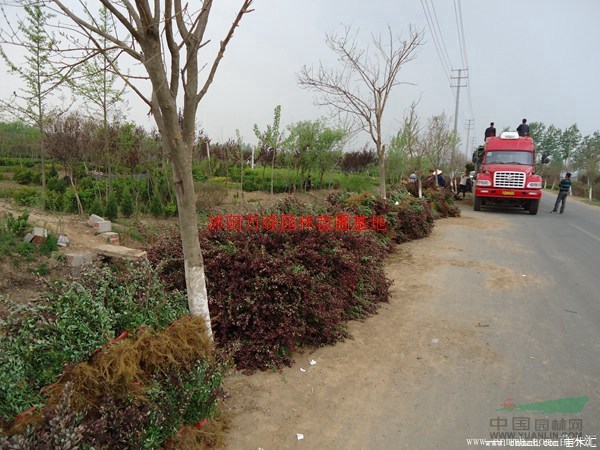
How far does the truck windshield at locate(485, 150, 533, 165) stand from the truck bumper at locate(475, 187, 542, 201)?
1.15 meters

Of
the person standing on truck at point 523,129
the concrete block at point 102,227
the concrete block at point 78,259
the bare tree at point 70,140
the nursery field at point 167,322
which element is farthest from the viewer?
the person standing on truck at point 523,129

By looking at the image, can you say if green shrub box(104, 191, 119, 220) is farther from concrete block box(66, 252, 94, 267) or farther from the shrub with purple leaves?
the shrub with purple leaves

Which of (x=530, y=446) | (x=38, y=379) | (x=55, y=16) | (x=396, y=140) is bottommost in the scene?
(x=530, y=446)

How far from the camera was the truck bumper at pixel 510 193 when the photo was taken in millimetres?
12688

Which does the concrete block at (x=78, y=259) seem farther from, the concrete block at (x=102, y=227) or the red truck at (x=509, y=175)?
the red truck at (x=509, y=175)

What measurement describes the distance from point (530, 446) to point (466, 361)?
0.93 m

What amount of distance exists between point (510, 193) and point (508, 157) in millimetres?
1534

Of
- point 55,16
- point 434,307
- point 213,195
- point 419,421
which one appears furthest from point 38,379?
point 213,195

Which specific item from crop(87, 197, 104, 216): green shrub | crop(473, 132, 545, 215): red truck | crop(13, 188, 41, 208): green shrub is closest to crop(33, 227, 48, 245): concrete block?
crop(87, 197, 104, 216): green shrub

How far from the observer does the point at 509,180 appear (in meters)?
12.8

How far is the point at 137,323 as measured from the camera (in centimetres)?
233

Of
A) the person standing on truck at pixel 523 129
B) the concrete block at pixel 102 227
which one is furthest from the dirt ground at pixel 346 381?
the person standing on truck at pixel 523 129

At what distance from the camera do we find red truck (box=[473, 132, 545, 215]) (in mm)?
12695

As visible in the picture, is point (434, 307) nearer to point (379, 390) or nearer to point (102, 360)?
point (379, 390)
